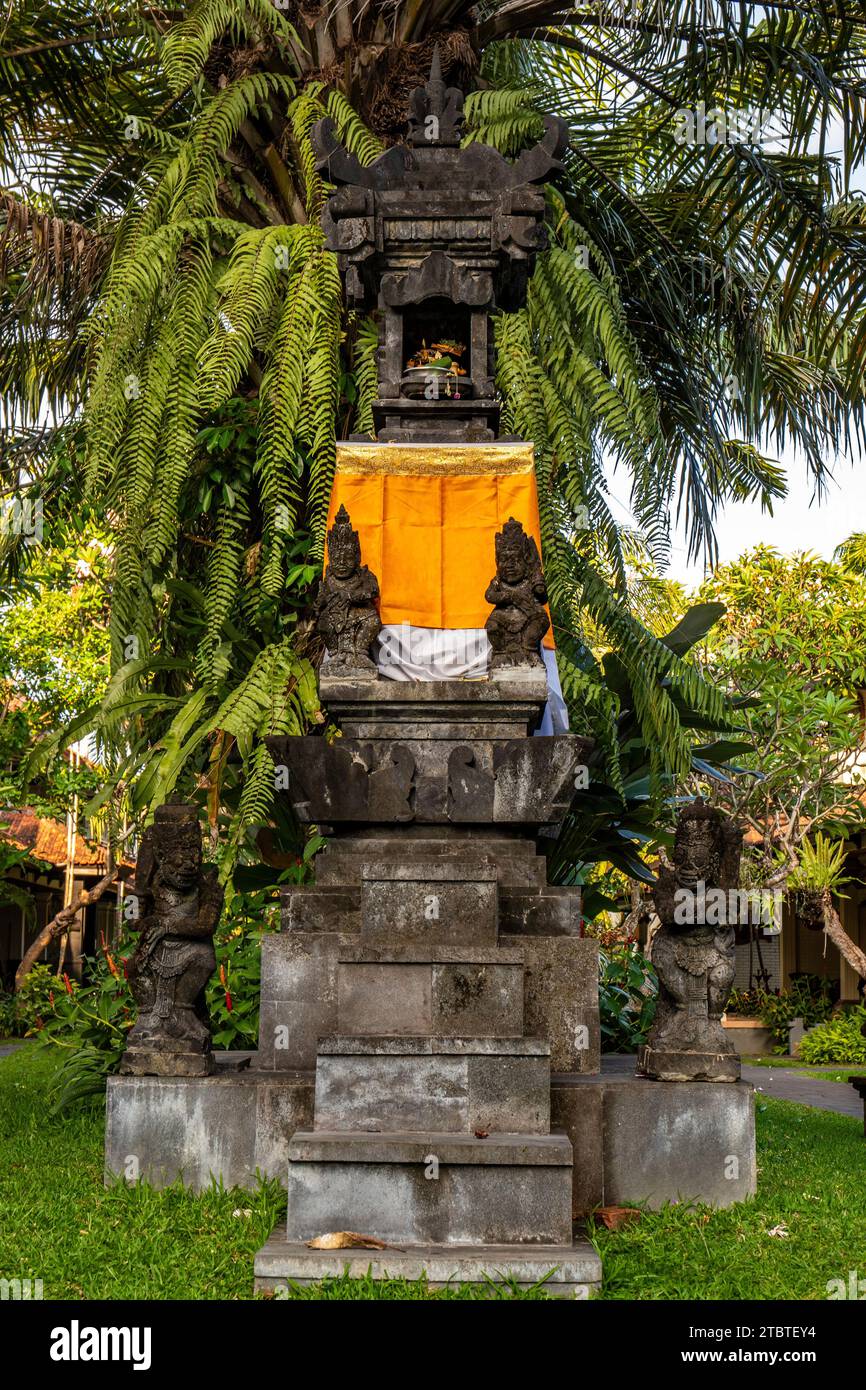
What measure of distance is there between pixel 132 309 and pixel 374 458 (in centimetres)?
252

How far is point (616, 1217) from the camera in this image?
5215 millimetres

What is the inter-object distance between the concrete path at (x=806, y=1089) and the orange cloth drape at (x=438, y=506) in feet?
17.3

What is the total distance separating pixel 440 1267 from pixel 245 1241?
32.4 inches

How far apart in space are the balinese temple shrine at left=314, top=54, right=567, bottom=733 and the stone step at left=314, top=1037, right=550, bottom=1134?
6.18ft

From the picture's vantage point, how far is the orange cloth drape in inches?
254

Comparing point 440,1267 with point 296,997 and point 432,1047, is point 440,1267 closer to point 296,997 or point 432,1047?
point 432,1047

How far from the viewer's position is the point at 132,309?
8109 mm

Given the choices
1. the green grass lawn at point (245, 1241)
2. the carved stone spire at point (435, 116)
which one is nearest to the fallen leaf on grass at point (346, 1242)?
the green grass lawn at point (245, 1241)

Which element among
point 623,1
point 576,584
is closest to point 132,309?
point 576,584

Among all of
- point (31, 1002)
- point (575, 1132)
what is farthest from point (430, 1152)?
point (31, 1002)

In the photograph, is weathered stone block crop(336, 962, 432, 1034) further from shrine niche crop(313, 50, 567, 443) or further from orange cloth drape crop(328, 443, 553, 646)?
shrine niche crop(313, 50, 567, 443)

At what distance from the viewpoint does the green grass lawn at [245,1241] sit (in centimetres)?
438
